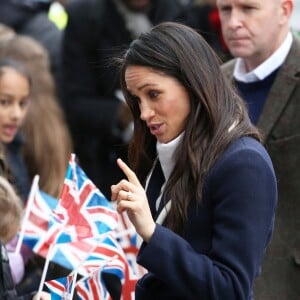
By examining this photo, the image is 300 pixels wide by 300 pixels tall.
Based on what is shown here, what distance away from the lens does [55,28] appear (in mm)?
8367

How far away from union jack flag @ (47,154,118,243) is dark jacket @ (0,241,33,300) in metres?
0.23

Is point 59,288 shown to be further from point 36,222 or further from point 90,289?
point 36,222

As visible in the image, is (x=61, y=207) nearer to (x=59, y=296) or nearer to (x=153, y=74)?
(x=59, y=296)

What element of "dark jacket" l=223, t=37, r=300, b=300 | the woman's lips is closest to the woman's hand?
the woman's lips

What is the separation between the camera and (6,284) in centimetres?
485

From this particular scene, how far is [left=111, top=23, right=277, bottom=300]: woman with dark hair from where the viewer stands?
390cm

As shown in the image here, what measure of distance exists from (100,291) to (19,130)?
2699 millimetres

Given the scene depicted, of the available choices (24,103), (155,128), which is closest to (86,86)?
(24,103)

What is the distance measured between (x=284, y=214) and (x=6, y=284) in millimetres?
1240

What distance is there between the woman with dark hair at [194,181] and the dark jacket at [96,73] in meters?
3.29

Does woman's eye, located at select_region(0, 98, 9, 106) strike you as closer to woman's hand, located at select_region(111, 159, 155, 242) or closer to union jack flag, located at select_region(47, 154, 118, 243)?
union jack flag, located at select_region(47, 154, 118, 243)

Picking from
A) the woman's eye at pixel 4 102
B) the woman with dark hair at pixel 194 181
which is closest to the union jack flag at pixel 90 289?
the woman with dark hair at pixel 194 181

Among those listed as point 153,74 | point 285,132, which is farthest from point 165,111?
point 285,132

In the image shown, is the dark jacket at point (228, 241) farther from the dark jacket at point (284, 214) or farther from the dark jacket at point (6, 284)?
the dark jacket at point (284, 214)
